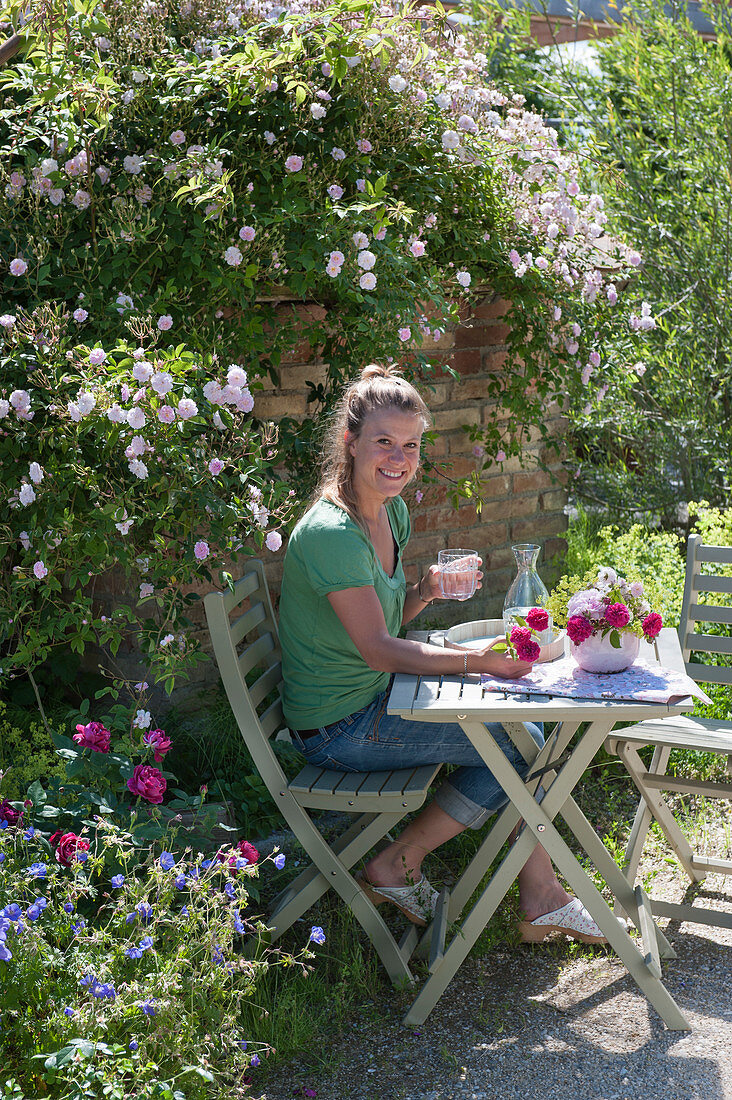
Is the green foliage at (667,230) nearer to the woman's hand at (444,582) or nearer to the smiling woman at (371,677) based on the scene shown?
the woman's hand at (444,582)

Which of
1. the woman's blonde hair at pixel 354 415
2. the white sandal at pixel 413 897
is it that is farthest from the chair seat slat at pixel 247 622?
the white sandal at pixel 413 897

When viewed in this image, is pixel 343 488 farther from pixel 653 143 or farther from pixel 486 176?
pixel 653 143

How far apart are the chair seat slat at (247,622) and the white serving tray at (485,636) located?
54 cm

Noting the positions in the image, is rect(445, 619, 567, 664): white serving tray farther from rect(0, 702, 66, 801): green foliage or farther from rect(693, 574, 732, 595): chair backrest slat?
rect(0, 702, 66, 801): green foliage

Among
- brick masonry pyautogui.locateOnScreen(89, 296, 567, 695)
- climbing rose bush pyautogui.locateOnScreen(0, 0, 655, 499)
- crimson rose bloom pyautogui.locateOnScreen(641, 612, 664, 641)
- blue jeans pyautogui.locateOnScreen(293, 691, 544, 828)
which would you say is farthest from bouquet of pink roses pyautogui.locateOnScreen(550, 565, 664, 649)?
brick masonry pyautogui.locateOnScreen(89, 296, 567, 695)

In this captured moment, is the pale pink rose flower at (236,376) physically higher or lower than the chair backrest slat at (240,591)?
higher

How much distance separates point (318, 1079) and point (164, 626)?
4.03ft

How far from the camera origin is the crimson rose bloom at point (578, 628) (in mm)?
2506

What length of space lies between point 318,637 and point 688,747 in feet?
3.52

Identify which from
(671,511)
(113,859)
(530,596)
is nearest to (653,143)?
(671,511)

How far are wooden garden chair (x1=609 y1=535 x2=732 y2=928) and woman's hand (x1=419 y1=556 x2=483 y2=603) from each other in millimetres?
689

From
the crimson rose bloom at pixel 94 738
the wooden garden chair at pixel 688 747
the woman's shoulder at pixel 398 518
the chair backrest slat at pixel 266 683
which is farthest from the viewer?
the woman's shoulder at pixel 398 518

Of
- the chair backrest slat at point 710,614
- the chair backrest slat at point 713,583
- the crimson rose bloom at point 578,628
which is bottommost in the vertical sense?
the chair backrest slat at point 710,614

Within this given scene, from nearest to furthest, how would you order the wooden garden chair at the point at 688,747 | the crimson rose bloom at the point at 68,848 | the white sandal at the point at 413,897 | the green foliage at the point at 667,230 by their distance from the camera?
the crimson rose bloom at the point at 68,848, the white sandal at the point at 413,897, the wooden garden chair at the point at 688,747, the green foliage at the point at 667,230
